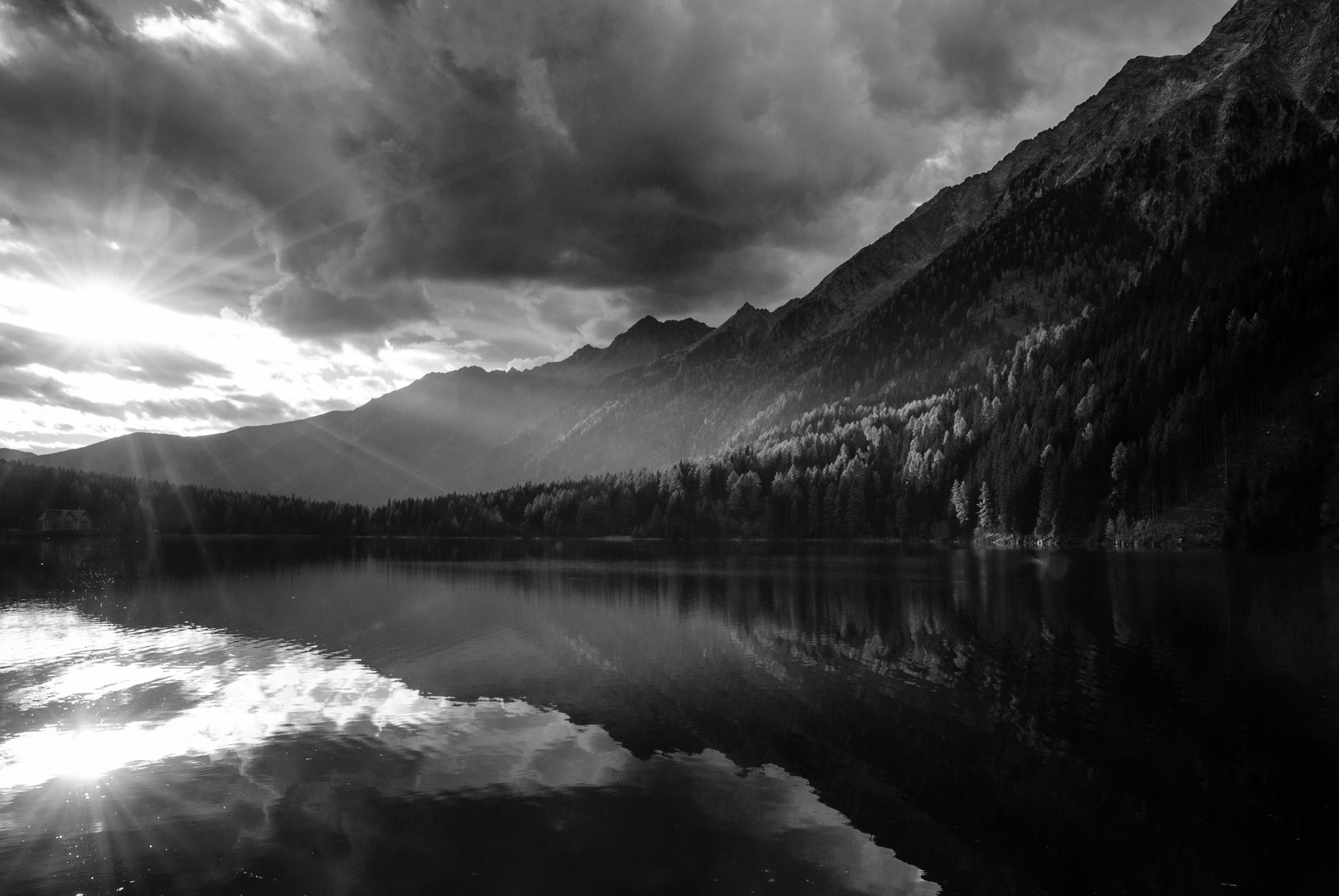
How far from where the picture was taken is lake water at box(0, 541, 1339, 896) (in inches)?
808

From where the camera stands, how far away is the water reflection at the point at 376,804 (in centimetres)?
2002

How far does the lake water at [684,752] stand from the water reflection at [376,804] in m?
0.13

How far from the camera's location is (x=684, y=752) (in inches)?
1184

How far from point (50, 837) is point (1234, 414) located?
199 metres

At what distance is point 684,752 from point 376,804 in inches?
451

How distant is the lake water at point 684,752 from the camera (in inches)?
808

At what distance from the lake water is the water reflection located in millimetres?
130

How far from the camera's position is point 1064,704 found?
35625 mm

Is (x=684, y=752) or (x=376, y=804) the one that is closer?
(x=376, y=804)

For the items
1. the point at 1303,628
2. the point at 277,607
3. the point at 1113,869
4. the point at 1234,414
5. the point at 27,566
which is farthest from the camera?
the point at 1234,414

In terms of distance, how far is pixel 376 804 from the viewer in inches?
981

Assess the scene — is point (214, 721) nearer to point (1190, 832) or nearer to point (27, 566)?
point (1190, 832)

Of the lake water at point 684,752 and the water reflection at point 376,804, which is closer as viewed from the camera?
the water reflection at point 376,804

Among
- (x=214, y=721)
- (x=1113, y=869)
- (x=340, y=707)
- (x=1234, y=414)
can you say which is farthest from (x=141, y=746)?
(x=1234, y=414)
